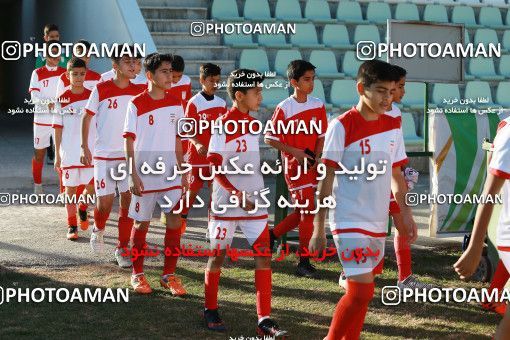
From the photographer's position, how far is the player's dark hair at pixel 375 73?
4.99 meters

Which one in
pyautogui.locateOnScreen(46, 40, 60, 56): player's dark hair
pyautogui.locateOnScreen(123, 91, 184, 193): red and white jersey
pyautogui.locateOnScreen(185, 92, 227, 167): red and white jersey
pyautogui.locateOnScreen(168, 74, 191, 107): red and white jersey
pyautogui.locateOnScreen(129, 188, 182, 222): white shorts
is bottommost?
pyautogui.locateOnScreen(129, 188, 182, 222): white shorts

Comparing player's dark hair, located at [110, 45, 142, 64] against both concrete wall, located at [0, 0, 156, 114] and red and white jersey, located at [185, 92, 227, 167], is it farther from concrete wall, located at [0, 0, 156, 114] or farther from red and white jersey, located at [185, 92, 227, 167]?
concrete wall, located at [0, 0, 156, 114]

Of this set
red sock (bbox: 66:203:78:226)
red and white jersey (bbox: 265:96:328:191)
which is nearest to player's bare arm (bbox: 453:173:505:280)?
red and white jersey (bbox: 265:96:328:191)

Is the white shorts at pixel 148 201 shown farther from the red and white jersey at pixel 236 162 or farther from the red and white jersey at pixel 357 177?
the red and white jersey at pixel 357 177

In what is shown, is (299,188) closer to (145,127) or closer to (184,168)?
(184,168)

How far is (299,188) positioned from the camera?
7664mm

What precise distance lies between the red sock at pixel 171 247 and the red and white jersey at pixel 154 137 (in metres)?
0.33

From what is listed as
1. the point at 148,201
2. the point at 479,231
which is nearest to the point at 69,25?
the point at 148,201

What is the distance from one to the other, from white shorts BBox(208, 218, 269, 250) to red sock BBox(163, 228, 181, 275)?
91 centimetres

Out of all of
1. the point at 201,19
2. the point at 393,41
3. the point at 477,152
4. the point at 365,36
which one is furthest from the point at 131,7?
the point at 477,152

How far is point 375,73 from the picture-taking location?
500 centimetres

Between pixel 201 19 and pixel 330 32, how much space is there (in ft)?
7.30

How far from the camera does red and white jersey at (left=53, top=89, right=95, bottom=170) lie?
896 cm

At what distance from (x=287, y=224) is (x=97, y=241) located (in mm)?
1654
